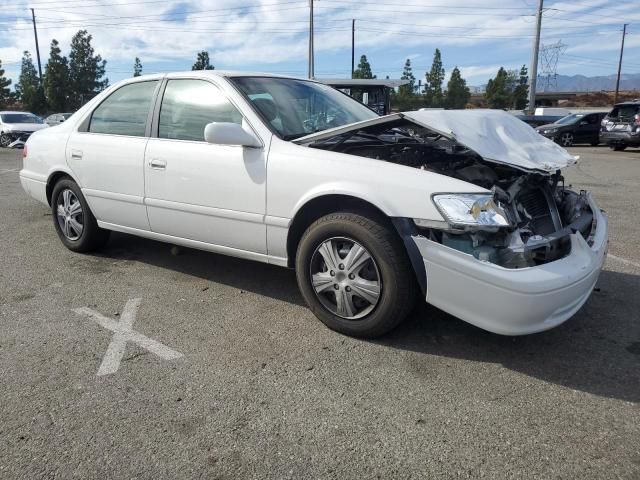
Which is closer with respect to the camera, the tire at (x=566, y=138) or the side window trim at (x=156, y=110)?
the side window trim at (x=156, y=110)

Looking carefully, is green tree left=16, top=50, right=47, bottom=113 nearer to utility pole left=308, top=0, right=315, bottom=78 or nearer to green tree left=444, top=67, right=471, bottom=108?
utility pole left=308, top=0, right=315, bottom=78

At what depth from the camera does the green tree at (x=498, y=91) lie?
59969 mm

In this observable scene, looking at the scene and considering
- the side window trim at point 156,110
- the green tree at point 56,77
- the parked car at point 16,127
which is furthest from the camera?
the green tree at point 56,77

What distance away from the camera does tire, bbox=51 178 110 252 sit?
186 inches

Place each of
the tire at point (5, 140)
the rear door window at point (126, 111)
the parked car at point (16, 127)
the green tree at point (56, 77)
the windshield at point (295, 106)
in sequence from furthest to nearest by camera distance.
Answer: the green tree at point (56, 77)
the tire at point (5, 140)
the parked car at point (16, 127)
the rear door window at point (126, 111)
the windshield at point (295, 106)

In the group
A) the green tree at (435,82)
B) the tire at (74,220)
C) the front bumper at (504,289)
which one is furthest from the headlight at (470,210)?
the green tree at (435,82)

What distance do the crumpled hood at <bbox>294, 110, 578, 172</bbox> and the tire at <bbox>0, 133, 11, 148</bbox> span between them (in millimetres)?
19433

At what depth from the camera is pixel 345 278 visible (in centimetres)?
311

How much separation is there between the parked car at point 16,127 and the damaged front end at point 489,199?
18.5 m

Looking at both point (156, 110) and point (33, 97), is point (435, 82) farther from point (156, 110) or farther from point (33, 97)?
point (156, 110)

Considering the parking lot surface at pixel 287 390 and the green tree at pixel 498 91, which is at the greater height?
the green tree at pixel 498 91

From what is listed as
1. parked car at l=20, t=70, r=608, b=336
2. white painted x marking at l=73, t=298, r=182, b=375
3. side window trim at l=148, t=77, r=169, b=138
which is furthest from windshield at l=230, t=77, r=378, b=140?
white painted x marking at l=73, t=298, r=182, b=375

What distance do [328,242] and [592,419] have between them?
1642mm

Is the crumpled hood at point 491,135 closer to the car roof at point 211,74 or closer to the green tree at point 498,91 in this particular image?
the car roof at point 211,74
